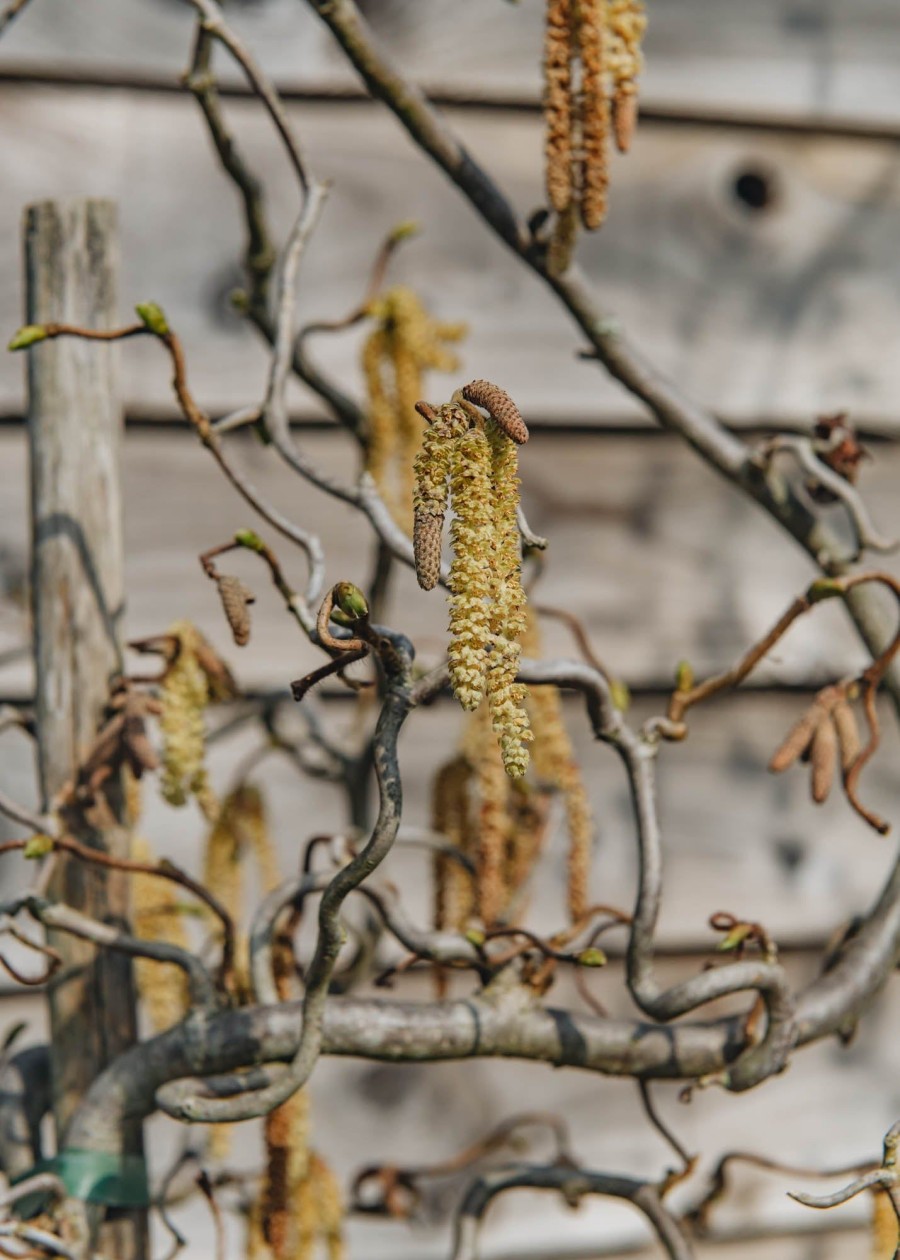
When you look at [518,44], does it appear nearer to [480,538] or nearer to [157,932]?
[157,932]

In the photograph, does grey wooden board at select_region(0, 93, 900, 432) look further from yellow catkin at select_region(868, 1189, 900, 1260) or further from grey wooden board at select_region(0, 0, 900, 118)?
yellow catkin at select_region(868, 1189, 900, 1260)

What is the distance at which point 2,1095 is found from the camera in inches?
34.3

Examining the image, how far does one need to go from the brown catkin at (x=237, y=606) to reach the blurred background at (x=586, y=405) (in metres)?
0.55

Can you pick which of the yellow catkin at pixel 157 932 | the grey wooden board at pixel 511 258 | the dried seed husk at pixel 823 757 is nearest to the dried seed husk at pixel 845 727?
the dried seed husk at pixel 823 757

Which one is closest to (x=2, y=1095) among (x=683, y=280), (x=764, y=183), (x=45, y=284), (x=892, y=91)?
(x=45, y=284)

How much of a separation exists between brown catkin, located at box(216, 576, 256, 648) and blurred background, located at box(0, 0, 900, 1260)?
0.55 metres

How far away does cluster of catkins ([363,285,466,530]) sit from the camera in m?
0.90

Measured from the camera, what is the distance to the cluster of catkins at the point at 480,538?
16.3 inches

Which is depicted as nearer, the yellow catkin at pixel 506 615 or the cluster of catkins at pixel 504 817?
the yellow catkin at pixel 506 615

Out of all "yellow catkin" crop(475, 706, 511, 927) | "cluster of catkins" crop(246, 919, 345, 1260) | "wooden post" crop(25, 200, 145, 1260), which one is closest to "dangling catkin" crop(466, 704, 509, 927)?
"yellow catkin" crop(475, 706, 511, 927)

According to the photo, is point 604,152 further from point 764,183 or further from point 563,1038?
point 764,183

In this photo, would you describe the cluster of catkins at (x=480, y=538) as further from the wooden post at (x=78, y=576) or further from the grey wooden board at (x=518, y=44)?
the grey wooden board at (x=518, y=44)

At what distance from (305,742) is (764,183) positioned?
0.75 m

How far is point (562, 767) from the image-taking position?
0.86 m
